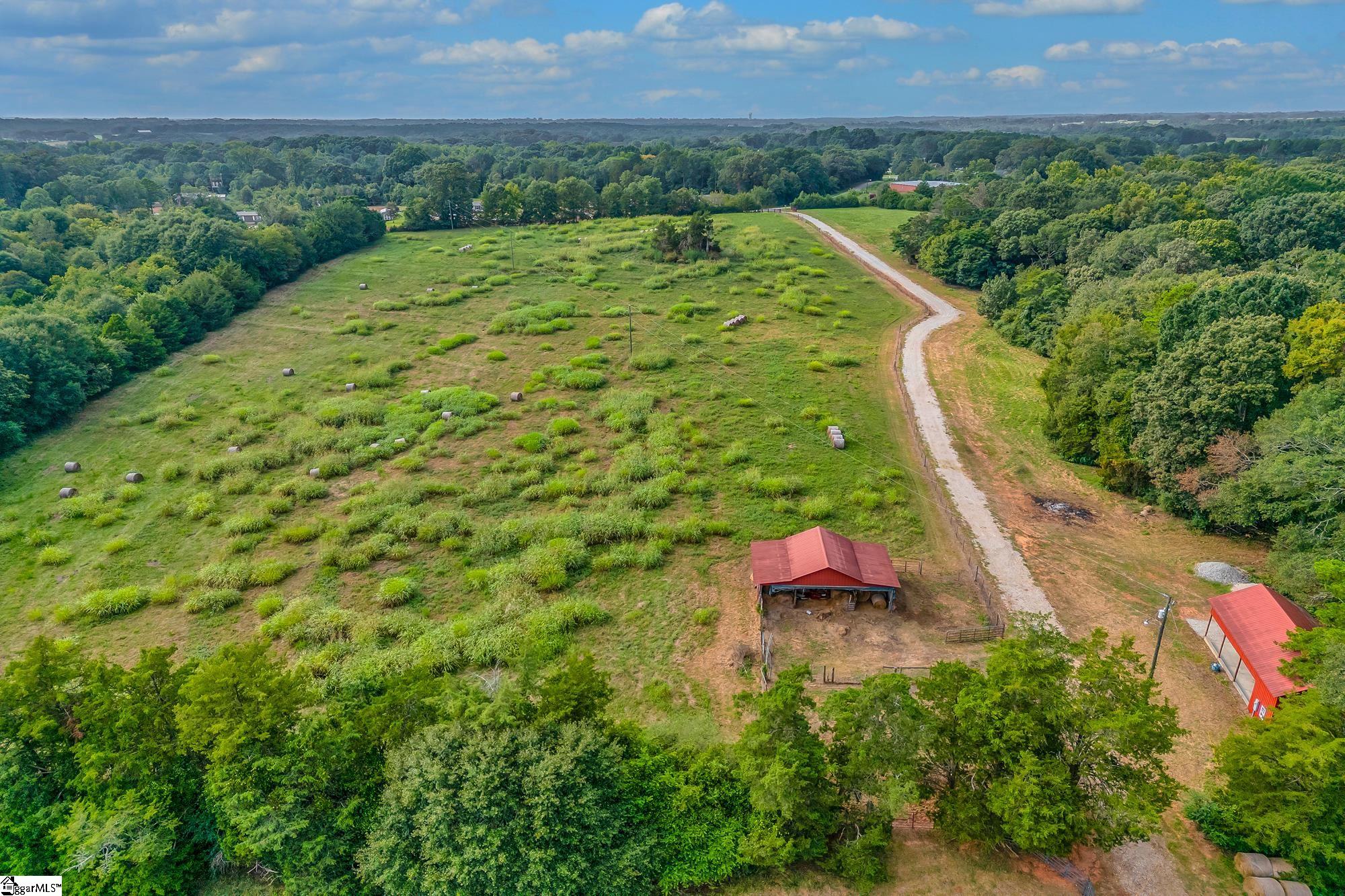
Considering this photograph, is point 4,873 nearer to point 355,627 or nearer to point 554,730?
point 355,627

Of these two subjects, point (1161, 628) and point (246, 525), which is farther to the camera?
point (246, 525)

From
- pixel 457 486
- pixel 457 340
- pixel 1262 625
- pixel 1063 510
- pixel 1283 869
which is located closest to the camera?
pixel 1283 869

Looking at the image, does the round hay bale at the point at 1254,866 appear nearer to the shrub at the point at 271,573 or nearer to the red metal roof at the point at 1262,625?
the red metal roof at the point at 1262,625

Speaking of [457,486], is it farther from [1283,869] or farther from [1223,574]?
[1223,574]

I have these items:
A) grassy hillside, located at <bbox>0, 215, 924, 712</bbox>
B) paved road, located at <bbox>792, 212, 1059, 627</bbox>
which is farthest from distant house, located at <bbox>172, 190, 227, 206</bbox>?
paved road, located at <bbox>792, 212, 1059, 627</bbox>

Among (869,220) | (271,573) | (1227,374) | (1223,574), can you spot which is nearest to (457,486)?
(271,573)
